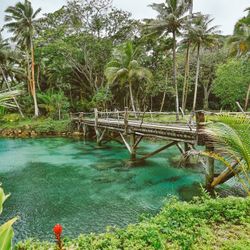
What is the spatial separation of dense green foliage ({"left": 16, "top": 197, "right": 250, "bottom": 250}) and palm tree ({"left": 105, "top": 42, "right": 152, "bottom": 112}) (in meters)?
19.6

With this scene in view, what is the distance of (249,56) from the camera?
2458 centimetres

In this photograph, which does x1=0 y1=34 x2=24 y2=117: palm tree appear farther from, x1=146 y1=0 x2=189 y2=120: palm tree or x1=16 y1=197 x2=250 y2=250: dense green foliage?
x1=16 y1=197 x2=250 y2=250: dense green foliage

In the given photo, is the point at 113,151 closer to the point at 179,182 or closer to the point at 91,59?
the point at 179,182

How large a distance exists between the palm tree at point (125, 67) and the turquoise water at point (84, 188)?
31.2 feet

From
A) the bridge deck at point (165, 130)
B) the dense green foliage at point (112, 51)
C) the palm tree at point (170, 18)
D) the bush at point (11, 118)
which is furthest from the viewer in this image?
the bush at point (11, 118)

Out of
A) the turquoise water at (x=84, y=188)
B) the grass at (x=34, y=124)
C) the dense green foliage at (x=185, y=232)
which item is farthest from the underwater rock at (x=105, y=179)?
the grass at (x=34, y=124)

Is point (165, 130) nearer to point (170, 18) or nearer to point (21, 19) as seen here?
point (170, 18)

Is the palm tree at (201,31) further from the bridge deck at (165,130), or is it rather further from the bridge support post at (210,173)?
the bridge support post at (210,173)

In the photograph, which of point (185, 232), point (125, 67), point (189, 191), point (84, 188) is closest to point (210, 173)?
point (189, 191)

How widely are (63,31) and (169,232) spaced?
84.5 feet

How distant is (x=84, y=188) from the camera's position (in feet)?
32.4

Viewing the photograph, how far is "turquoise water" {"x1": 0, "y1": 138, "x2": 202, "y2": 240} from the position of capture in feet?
23.2

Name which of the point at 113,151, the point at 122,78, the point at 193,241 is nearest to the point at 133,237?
the point at 193,241

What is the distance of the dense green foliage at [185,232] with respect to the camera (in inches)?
156
